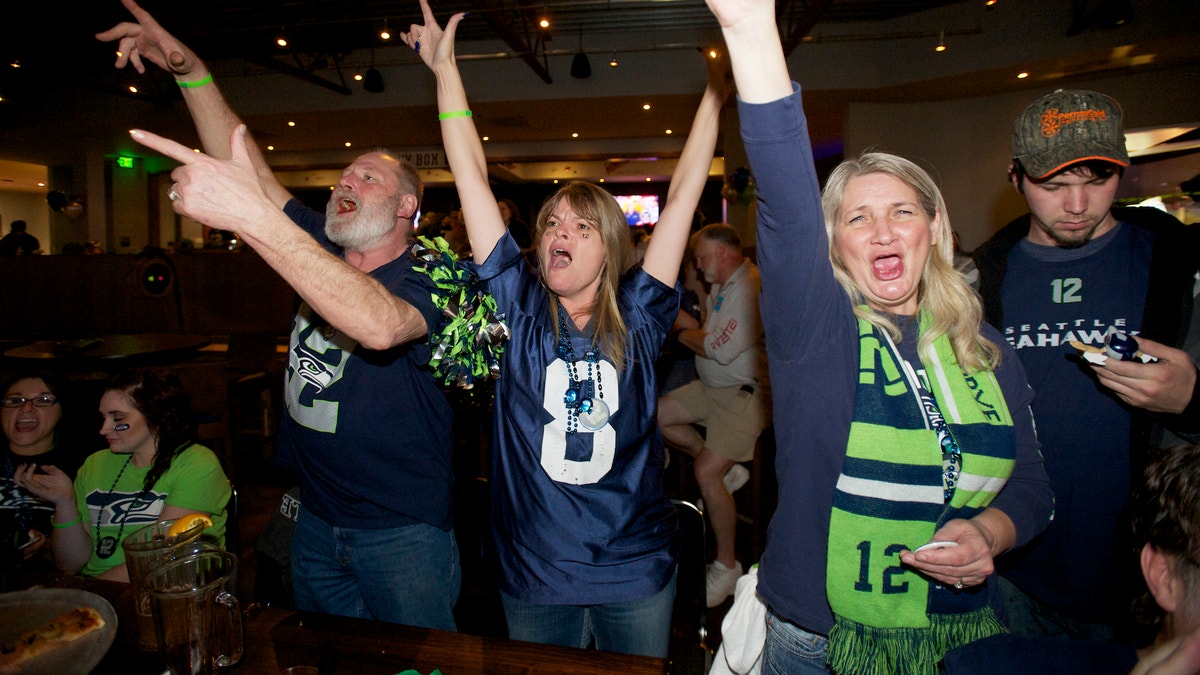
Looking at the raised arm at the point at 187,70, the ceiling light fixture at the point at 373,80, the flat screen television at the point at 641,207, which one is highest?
the ceiling light fixture at the point at 373,80

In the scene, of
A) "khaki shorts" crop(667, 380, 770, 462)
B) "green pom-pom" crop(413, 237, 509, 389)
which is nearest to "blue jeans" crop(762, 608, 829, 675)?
"green pom-pom" crop(413, 237, 509, 389)

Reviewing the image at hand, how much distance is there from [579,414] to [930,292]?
0.78m

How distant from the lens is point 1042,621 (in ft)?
5.05

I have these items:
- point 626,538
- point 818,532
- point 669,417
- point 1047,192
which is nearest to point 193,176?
point 626,538

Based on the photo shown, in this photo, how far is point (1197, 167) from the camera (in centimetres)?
714

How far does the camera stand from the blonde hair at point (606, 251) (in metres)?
1.58

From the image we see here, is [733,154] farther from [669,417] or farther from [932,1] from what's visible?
[669,417]

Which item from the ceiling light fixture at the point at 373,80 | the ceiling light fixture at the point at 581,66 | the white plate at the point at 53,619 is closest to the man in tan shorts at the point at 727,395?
the white plate at the point at 53,619

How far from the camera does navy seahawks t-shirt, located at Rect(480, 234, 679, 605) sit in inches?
56.8

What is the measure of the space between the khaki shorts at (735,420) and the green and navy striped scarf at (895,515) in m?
2.20

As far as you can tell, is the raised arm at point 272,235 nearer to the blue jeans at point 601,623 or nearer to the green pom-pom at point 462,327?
the green pom-pom at point 462,327

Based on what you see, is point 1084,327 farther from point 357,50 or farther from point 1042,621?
point 357,50

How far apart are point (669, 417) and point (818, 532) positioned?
2.59 m

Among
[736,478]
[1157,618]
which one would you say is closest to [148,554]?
[1157,618]
